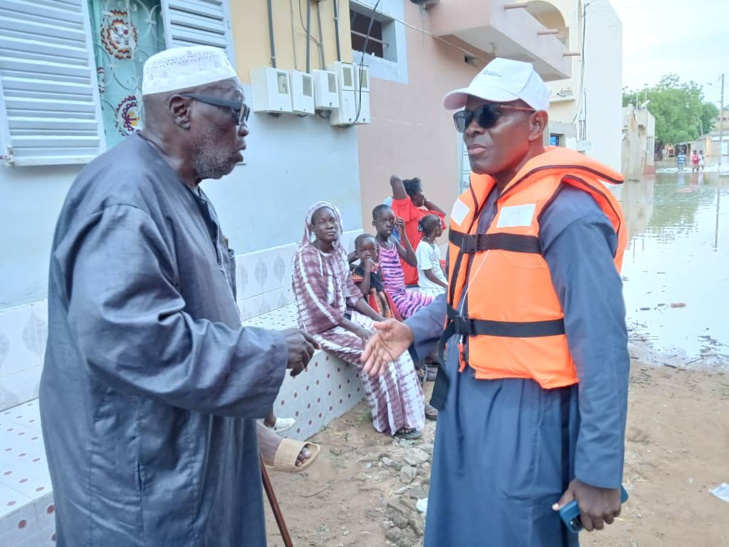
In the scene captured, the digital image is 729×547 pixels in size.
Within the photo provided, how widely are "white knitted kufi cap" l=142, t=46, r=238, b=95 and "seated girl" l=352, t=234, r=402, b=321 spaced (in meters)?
3.30

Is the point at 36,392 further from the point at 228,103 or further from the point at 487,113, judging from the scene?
the point at 487,113

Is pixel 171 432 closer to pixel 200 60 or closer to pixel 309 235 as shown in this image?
pixel 200 60

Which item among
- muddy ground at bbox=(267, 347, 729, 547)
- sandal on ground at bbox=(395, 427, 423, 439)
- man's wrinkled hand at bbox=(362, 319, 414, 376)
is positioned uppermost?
man's wrinkled hand at bbox=(362, 319, 414, 376)

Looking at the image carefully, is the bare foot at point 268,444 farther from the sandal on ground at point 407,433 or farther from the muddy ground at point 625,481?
the sandal on ground at point 407,433

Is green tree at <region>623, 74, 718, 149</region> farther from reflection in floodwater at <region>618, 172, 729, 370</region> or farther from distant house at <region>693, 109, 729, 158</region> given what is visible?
reflection in floodwater at <region>618, 172, 729, 370</region>

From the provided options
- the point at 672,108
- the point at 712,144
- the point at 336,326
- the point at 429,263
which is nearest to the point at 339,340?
the point at 336,326

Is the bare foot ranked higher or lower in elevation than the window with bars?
lower

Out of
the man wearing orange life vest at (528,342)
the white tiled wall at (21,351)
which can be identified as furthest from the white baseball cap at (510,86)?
the white tiled wall at (21,351)

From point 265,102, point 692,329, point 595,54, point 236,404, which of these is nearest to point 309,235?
point 265,102

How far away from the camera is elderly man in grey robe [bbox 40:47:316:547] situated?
1173mm

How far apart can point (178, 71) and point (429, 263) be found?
430 centimetres

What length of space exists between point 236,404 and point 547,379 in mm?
884

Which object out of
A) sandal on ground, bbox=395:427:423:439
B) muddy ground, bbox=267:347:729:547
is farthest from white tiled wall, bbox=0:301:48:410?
sandal on ground, bbox=395:427:423:439

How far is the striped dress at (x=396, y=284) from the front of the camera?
17.0ft
